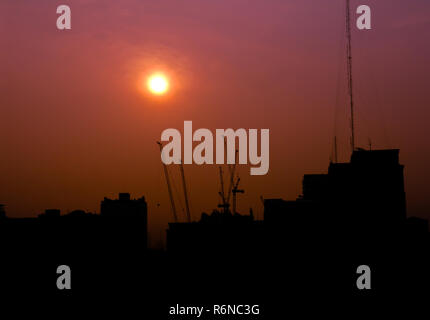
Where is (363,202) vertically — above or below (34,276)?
above

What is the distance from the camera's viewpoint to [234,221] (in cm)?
12812

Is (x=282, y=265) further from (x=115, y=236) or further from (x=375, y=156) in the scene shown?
(x=115, y=236)

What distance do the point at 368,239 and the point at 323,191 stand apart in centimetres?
2194

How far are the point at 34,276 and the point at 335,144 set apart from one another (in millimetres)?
68344

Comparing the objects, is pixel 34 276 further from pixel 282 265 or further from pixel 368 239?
pixel 368 239
